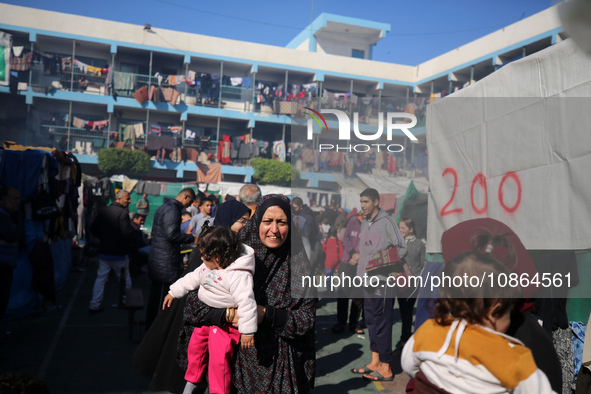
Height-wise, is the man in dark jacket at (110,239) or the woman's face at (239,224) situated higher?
the woman's face at (239,224)

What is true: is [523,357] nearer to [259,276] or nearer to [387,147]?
[387,147]

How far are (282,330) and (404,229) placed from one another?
867 mm

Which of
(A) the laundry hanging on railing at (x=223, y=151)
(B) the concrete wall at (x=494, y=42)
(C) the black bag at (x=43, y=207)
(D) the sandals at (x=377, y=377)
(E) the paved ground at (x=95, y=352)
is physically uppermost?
(B) the concrete wall at (x=494, y=42)

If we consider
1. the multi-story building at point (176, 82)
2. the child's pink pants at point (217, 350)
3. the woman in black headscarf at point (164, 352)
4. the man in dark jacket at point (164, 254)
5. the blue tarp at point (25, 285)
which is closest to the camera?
the child's pink pants at point (217, 350)

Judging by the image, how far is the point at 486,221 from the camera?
1.97 meters

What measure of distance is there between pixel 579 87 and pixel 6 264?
5491 millimetres

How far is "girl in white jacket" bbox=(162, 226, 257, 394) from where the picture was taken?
8.05ft

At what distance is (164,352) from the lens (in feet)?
10.4

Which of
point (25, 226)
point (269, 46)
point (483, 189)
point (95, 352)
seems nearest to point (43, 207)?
point (25, 226)

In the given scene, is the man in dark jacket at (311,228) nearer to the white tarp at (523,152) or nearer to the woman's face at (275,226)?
→ the woman's face at (275,226)

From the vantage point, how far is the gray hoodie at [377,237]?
2.45 metres

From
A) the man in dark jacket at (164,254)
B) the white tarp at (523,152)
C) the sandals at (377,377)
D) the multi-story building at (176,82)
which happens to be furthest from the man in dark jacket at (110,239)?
the multi-story building at (176,82)

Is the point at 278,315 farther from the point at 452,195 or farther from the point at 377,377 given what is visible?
the point at 377,377

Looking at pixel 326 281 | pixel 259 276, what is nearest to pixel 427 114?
pixel 326 281
